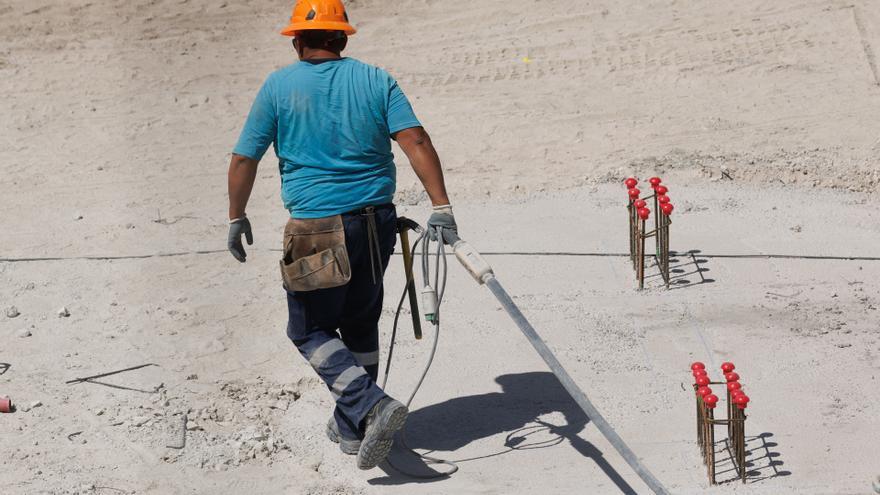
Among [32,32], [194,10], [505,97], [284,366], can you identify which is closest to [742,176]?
[505,97]

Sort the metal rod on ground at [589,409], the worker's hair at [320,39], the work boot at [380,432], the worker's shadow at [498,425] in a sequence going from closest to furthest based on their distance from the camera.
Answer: the metal rod on ground at [589,409], the work boot at [380,432], the worker's hair at [320,39], the worker's shadow at [498,425]

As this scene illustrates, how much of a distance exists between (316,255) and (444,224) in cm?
50

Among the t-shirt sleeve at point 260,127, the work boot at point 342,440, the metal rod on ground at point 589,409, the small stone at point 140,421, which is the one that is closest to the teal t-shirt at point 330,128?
the t-shirt sleeve at point 260,127

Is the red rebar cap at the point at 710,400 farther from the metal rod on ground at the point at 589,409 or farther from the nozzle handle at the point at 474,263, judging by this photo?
the nozzle handle at the point at 474,263

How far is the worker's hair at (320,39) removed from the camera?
4669mm

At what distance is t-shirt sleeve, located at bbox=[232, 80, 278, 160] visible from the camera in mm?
4641

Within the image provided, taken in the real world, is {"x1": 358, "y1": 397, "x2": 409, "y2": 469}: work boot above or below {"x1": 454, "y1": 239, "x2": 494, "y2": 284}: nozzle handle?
below

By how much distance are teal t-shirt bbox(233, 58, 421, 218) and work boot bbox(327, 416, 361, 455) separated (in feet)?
3.04

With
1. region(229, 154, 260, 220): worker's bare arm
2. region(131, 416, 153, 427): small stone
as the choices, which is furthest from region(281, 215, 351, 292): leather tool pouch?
region(131, 416, 153, 427): small stone

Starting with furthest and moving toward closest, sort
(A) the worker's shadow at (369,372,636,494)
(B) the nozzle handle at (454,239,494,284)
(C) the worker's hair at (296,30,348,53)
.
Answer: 1. (A) the worker's shadow at (369,372,636,494)
2. (C) the worker's hair at (296,30,348,53)
3. (B) the nozzle handle at (454,239,494,284)

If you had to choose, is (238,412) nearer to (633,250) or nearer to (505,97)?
(633,250)

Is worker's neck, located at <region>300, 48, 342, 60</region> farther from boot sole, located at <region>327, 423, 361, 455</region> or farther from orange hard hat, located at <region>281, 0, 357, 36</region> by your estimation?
boot sole, located at <region>327, 423, 361, 455</region>

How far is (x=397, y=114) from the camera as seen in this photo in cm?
462

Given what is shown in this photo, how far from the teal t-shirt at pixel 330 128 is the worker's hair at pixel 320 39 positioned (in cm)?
7
